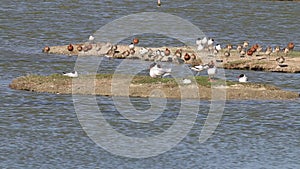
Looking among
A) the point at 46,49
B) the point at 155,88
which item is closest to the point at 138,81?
the point at 155,88

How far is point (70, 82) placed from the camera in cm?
3134

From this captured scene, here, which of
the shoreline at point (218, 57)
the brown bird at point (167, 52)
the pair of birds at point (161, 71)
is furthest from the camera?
the brown bird at point (167, 52)

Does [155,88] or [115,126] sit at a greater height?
[155,88]

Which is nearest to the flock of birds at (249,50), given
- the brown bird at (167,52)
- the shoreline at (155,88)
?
the brown bird at (167,52)

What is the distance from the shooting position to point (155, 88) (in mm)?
30234

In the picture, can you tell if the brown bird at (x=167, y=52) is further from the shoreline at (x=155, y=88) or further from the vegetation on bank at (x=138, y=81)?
the shoreline at (x=155, y=88)

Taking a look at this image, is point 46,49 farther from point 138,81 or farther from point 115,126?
point 115,126

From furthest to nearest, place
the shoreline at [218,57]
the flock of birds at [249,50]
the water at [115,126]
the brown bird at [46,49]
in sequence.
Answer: the brown bird at [46,49] < the flock of birds at [249,50] < the shoreline at [218,57] < the water at [115,126]

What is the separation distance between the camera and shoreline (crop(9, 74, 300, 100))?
30094 millimetres

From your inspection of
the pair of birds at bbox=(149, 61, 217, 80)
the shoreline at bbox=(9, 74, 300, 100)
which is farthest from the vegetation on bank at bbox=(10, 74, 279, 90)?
the pair of birds at bbox=(149, 61, 217, 80)

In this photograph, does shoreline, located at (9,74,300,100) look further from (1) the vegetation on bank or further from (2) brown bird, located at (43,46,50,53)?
(2) brown bird, located at (43,46,50,53)

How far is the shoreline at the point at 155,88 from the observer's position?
1185 inches

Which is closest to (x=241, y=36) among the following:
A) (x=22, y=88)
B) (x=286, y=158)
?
(x=22, y=88)

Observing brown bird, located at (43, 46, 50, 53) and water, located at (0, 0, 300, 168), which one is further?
brown bird, located at (43, 46, 50, 53)
